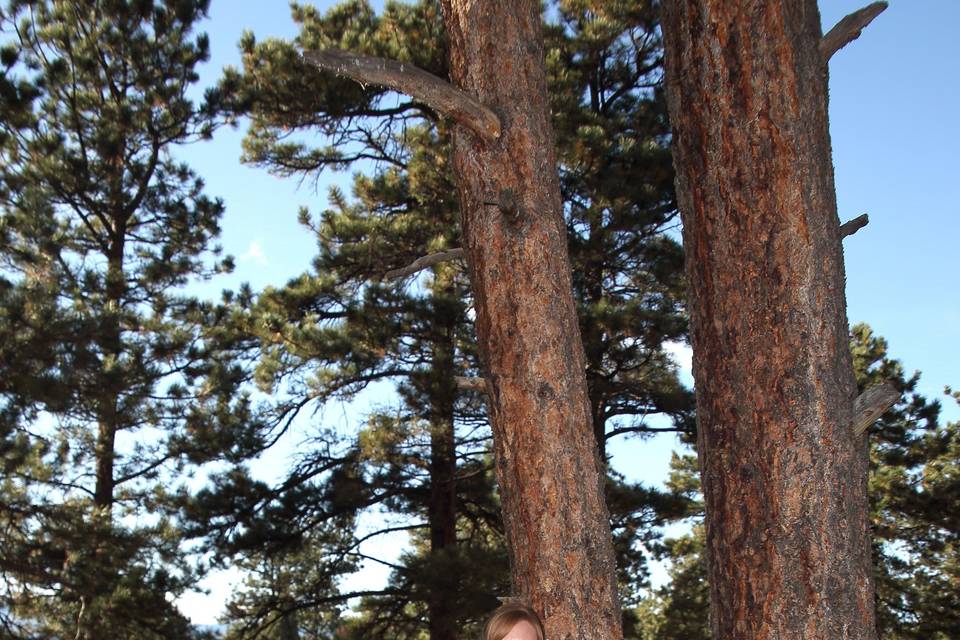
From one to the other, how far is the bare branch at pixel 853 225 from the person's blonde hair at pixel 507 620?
84.8 inches

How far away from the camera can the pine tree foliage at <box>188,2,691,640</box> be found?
10.8 metres

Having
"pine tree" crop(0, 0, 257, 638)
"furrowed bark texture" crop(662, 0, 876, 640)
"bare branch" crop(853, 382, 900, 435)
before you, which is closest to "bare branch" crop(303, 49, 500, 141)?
"furrowed bark texture" crop(662, 0, 876, 640)

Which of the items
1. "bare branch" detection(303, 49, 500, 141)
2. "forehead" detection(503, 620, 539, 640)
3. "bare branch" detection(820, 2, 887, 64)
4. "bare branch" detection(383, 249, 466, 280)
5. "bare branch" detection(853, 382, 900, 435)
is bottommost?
"forehead" detection(503, 620, 539, 640)

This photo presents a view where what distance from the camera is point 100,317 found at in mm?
9203

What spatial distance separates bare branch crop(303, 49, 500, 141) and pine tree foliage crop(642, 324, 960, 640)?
11.0m

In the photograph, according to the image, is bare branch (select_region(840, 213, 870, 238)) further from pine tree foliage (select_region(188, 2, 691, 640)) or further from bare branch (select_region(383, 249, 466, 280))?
pine tree foliage (select_region(188, 2, 691, 640))

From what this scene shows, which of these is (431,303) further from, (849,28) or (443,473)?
(849,28)

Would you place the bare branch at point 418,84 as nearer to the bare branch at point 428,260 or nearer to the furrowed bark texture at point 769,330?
the bare branch at point 428,260

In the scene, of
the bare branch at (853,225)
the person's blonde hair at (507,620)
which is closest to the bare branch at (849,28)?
the bare branch at (853,225)

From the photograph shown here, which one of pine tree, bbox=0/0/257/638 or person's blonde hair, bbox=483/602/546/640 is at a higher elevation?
pine tree, bbox=0/0/257/638

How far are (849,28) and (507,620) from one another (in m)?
2.78

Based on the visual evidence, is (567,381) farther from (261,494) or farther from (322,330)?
(261,494)

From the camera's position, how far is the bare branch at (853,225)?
4262 millimetres

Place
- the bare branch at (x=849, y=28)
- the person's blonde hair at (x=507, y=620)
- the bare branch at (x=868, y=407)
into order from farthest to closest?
the bare branch at (x=849, y=28), the bare branch at (x=868, y=407), the person's blonde hair at (x=507, y=620)
